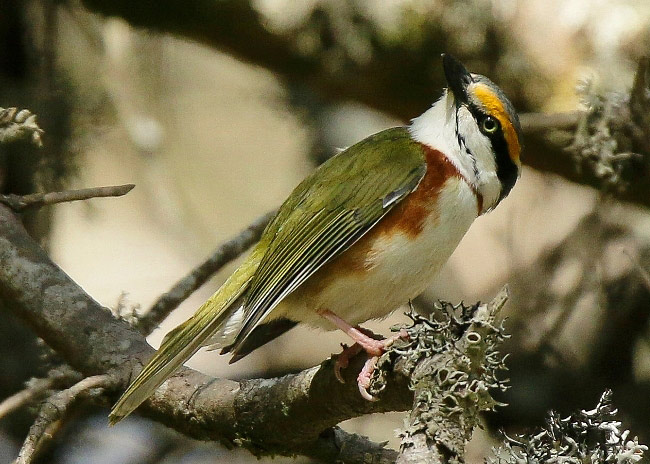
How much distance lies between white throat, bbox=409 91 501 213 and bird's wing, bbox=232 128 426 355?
0.11 m

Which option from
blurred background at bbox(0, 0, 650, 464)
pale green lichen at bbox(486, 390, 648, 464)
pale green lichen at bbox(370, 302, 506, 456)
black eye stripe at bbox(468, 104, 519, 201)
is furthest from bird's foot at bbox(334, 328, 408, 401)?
blurred background at bbox(0, 0, 650, 464)

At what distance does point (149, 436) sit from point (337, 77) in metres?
2.12

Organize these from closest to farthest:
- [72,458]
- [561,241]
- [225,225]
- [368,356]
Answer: [368,356], [72,458], [561,241], [225,225]

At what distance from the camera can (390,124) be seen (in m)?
6.07

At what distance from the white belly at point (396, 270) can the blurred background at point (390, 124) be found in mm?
1314

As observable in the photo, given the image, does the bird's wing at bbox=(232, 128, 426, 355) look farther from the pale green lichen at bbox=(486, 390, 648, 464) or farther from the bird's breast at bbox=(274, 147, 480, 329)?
the pale green lichen at bbox=(486, 390, 648, 464)

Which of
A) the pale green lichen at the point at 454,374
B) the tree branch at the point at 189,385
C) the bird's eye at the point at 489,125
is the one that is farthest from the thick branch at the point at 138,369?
the bird's eye at the point at 489,125

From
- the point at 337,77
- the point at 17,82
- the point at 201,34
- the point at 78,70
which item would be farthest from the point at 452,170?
the point at 78,70

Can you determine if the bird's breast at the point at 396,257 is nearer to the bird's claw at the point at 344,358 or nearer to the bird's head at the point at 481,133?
the bird's head at the point at 481,133

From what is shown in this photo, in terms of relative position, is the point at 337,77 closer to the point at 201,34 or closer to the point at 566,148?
the point at 201,34

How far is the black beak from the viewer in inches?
149

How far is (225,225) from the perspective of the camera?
811 centimetres

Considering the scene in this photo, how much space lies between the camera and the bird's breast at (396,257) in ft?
11.2

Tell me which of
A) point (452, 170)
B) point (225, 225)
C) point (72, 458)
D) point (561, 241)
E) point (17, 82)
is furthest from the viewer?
point (225, 225)
